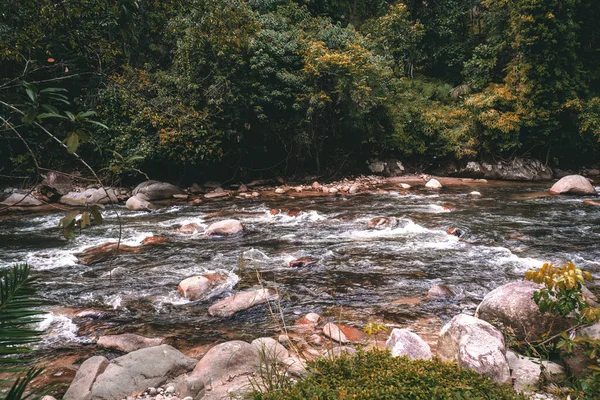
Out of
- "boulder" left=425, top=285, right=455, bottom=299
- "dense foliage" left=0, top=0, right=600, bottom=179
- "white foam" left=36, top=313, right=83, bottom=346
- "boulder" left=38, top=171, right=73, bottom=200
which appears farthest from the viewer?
"dense foliage" left=0, top=0, right=600, bottom=179

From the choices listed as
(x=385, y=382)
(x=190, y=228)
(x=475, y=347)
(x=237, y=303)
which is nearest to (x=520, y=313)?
(x=475, y=347)

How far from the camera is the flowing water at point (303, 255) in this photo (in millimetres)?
5072

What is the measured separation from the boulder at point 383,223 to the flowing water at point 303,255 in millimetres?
191

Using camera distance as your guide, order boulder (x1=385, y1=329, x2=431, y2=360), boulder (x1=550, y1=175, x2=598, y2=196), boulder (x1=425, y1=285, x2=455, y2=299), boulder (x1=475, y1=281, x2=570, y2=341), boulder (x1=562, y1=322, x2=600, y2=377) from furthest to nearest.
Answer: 1. boulder (x1=550, y1=175, x2=598, y2=196)
2. boulder (x1=425, y1=285, x2=455, y2=299)
3. boulder (x1=475, y1=281, x2=570, y2=341)
4. boulder (x1=385, y1=329, x2=431, y2=360)
5. boulder (x1=562, y1=322, x2=600, y2=377)

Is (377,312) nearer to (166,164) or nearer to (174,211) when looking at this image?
(174,211)

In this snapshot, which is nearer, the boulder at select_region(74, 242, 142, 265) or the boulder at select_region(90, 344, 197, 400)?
the boulder at select_region(90, 344, 197, 400)

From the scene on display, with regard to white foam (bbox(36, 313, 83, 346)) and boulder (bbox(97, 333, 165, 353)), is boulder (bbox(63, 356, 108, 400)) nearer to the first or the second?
boulder (bbox(97, 333, 165, 353))

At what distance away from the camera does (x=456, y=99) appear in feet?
61.2

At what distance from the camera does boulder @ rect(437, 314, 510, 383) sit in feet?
10.4

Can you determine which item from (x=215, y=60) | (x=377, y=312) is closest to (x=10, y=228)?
(x=215, y=60)

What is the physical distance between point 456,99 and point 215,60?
468 inches

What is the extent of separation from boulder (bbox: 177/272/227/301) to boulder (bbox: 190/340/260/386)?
206 cm

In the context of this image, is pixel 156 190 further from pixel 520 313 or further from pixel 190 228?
pixel 520 313

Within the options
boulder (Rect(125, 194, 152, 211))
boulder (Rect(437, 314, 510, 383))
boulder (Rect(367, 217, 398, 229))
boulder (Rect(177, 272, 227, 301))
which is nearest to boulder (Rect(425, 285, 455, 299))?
boulder (Rect(437, 314, 510, 383))
